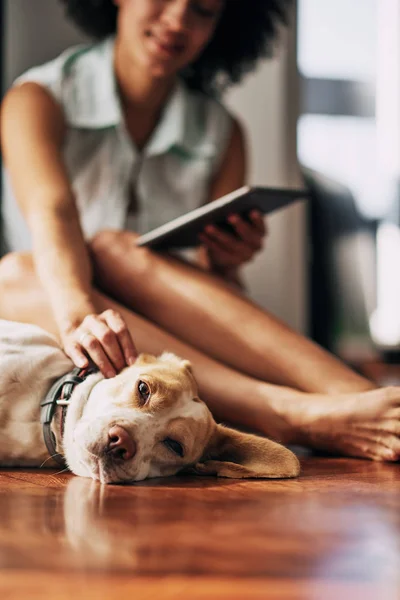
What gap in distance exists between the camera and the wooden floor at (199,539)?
2.22 ft

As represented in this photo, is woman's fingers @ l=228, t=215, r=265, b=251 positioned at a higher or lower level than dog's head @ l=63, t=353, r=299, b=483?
higher

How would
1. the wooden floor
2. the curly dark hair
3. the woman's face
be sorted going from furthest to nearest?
the curly dark hair → the woman's face → the wooden floor

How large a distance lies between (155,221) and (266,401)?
91 cm

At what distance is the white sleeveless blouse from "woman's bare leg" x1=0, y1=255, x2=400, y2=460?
56 centimetres

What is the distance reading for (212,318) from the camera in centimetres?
177

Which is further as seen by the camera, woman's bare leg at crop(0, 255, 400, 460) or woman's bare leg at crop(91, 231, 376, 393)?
woman's bare leg at crop(91, 231, 376, 393)

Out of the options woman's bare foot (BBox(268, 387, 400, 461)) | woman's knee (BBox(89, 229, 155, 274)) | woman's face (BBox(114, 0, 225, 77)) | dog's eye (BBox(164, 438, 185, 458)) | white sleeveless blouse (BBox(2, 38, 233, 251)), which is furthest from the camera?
white sleeveless blouse (BBox(2, 38, 233, 251))

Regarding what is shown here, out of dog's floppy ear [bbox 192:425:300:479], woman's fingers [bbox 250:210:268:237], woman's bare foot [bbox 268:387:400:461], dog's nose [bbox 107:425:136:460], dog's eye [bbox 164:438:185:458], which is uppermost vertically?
woman's fingers [bbox 250:210:268:237]

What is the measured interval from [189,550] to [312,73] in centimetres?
328

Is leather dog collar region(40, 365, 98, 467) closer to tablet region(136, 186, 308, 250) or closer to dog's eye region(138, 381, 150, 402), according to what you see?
dog's eye region(138, 381, 150, 402)

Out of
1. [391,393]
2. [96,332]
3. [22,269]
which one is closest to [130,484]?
[96,332]

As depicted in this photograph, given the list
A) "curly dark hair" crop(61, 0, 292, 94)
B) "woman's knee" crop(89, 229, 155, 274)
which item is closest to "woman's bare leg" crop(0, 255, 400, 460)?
"woman's knee" crop(89, 229, 155, 274)

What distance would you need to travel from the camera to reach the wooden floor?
0.68 m

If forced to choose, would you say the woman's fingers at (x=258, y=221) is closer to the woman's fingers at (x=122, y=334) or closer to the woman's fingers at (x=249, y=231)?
the woman's fingers at (x=249, y=231)
